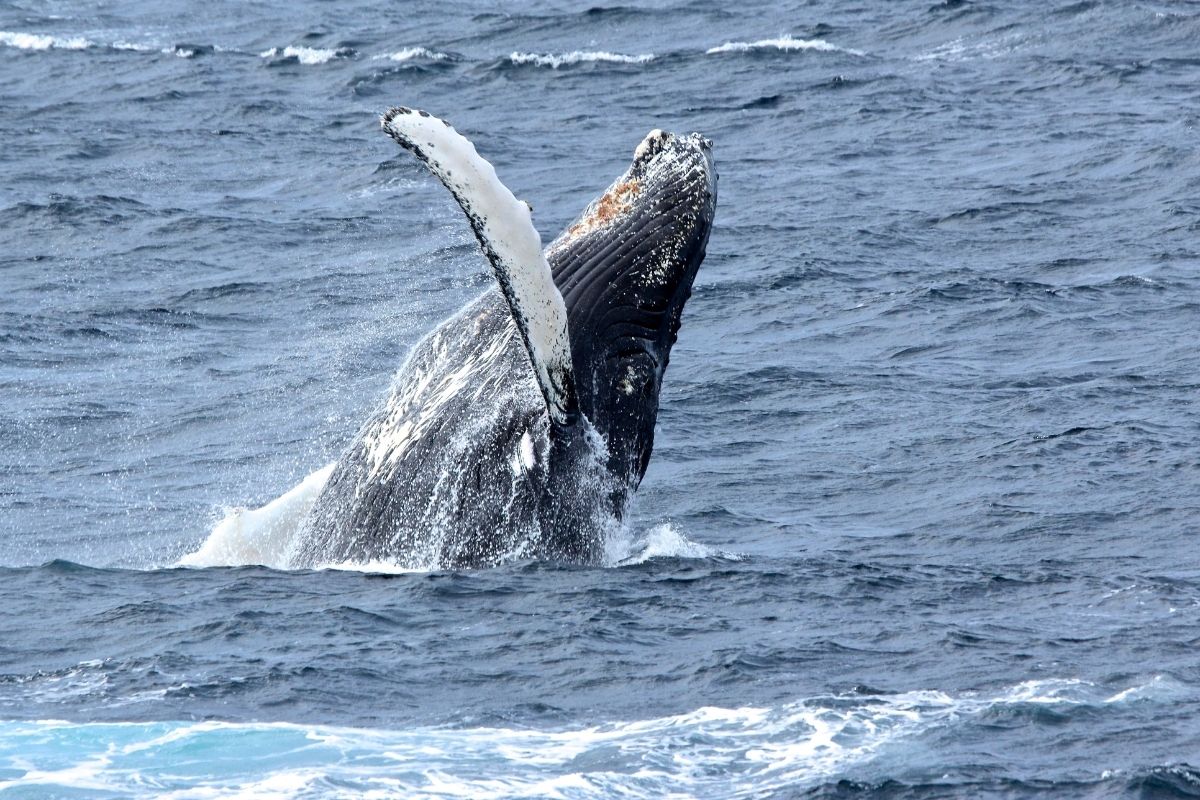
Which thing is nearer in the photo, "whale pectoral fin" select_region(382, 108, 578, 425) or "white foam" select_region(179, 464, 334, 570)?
"whale pectoral fin" select_region(382, 108, 578, 425)

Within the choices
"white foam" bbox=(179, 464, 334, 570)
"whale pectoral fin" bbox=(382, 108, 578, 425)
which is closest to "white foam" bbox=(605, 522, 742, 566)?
"whale pectoral fin" bbox=(382, 108, 578, 425)

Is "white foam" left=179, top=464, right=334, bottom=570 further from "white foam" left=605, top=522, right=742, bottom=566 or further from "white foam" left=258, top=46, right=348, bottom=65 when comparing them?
"white foam" left=258, top=46, right=348, bottom=65

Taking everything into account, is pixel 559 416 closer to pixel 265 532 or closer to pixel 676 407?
pixel 265 532

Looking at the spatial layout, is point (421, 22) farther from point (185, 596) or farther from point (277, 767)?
point (277, 767)

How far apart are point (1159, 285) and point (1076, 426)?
19.4 ft

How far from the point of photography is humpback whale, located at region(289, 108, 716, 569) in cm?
1132

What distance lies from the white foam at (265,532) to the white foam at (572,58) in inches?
1026

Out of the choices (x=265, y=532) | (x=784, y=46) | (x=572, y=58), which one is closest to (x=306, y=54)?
(x=572, y=58)

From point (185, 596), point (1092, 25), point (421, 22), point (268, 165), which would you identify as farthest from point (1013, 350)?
point (421, 22)

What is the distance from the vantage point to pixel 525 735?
9.45 meters

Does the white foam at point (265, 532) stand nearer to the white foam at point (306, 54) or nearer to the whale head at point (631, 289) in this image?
the whale head at point (631, 289)

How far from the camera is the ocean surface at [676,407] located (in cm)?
949

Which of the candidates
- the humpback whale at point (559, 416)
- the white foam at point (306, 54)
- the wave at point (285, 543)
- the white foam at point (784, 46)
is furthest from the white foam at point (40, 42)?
the humpback whale at point (559, 416)

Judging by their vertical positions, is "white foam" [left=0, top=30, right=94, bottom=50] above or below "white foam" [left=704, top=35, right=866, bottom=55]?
above
